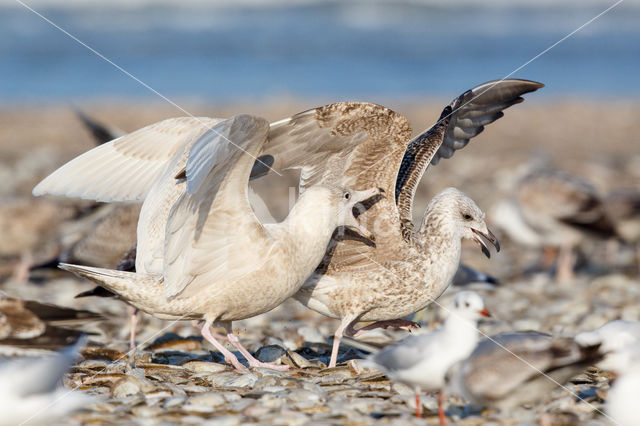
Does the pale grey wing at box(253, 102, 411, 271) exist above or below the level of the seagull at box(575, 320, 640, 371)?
above

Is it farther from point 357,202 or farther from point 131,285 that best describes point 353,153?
point 131,285

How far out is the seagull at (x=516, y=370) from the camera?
11.6 feet

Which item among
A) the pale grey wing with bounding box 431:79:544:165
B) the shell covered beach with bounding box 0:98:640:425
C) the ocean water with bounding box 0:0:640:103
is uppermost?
the ocean water with bounding box 0:0:640:103

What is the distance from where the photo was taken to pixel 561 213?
8945 millimetres

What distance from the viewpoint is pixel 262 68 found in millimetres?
31922

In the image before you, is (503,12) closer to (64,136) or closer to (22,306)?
(64,136)

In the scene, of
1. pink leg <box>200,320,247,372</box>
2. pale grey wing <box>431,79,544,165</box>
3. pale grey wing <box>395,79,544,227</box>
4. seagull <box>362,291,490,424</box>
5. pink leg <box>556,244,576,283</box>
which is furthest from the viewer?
pink leg <box>556,244,576,283</box>

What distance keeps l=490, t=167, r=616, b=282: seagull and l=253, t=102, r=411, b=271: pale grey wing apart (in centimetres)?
412

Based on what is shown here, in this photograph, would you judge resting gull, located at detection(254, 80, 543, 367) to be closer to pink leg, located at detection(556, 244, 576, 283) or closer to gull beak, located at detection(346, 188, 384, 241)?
gull beak, located at detection(346, 188, 384, 241)

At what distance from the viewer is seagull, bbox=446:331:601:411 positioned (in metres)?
3.55

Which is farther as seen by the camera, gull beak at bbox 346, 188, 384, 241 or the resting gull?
the resting gull

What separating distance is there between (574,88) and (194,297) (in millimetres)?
23725

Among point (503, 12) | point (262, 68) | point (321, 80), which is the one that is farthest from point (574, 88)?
point (503, 12)

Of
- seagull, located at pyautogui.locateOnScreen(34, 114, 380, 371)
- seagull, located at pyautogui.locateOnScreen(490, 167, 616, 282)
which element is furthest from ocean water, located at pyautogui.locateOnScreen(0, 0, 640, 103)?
seagull, located at pyautogui.locateOnScreen(34, 114, 380, 371)
